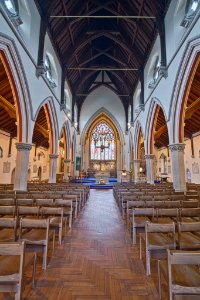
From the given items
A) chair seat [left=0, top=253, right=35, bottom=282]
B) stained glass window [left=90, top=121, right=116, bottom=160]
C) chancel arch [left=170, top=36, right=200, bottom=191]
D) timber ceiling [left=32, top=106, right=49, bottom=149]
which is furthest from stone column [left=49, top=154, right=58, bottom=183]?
stained glass window [left=90, top=121, right=116, bottom=160]

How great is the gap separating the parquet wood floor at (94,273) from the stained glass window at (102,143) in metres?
19.5

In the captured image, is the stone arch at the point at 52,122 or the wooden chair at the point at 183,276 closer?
the wooden chair at the point at 183,276

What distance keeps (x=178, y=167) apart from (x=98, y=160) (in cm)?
1536

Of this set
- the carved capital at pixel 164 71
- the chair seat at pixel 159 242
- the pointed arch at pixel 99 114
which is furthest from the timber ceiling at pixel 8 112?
the chair seat at pixel 159 242

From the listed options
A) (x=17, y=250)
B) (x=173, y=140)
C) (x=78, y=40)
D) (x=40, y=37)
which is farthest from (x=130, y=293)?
(x=78, y=40)

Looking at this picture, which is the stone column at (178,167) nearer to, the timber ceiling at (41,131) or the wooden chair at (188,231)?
the wooden chair at (188,231)

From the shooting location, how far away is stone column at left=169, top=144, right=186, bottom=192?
8344 mm

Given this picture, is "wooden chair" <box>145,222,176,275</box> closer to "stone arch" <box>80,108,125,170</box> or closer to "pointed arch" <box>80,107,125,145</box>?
"stone arch" <box>80,108,125,170</box>

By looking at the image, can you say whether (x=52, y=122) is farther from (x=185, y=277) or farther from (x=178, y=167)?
(x=185, y=277)

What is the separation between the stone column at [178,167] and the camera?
834 cm

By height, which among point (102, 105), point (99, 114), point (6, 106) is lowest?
point (6, 106)

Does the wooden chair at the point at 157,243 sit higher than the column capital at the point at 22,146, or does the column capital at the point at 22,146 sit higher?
the column capital at the point at 22,146

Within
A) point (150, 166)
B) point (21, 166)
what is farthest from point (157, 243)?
point (150, 166)

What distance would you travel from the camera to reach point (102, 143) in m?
23.9
